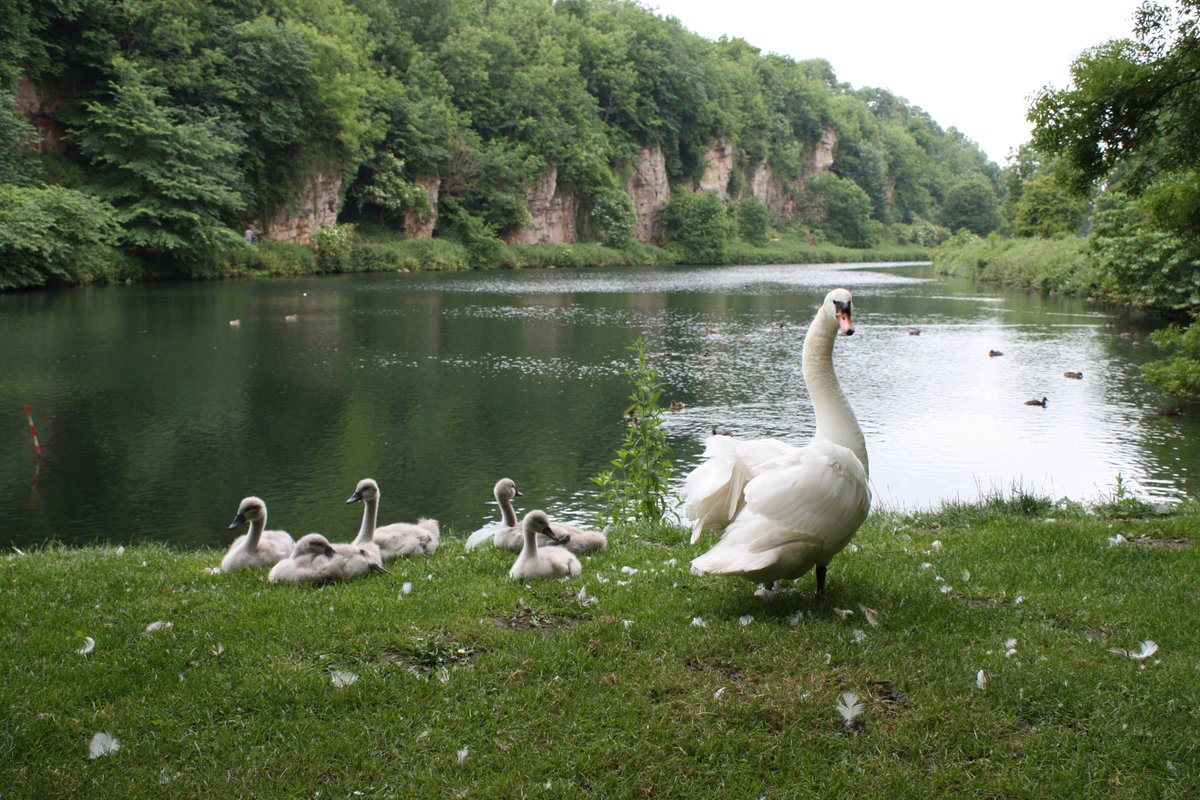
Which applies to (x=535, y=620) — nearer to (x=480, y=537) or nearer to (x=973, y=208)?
(x=480, y=537)

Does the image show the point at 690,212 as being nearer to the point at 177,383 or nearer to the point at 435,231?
the point at 435,231

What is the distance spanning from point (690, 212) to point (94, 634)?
391 ft

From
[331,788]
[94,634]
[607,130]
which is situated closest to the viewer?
[331,788]

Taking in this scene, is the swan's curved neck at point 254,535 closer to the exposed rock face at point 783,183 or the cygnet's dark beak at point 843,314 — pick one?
Result: the cygnet's dark beak at point 843,314

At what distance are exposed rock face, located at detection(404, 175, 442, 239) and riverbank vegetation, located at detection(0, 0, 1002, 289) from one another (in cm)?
22

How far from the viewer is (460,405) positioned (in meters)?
24.7

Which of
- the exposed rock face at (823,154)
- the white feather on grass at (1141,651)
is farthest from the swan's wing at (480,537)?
the exposed rock face at (823,154)

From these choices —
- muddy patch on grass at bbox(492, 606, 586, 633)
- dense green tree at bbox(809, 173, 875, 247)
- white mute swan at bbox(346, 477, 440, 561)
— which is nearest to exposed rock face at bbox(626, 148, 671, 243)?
dense green tree at bbox(809, 173, 875, 247)

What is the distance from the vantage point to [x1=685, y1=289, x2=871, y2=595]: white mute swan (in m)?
6.19

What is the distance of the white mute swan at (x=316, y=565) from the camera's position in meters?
7.89

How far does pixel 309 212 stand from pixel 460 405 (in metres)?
55.5

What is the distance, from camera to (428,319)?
43.0 metres

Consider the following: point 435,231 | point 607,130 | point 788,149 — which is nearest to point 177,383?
point 435,231

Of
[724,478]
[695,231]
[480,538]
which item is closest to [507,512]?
[480,538]
